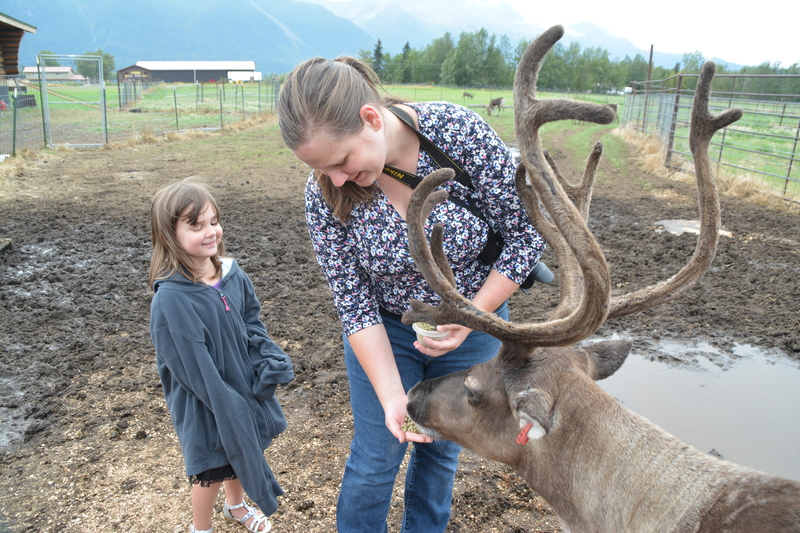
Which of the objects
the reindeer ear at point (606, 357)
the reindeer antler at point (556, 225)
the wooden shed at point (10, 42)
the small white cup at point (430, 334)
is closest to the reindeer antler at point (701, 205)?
the reindeer ear at point (606, 357)

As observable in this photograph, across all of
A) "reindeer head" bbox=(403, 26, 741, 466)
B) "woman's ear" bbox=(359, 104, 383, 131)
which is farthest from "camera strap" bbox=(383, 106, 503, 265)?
"reindeer head" bbox=(403, 26, 741, 466)

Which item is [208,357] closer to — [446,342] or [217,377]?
[217,377]

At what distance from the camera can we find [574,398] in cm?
223

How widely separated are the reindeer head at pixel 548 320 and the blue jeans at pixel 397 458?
137 millimetres

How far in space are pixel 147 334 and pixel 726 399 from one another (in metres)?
5.20

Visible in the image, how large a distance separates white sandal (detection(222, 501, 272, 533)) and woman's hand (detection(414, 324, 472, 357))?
1.63m

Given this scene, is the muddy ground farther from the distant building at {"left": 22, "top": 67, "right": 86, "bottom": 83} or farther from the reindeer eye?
the distant building at {"left": 22, "top": 67, "right": 86, "bottom": 83}

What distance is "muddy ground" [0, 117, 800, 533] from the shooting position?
135 inches

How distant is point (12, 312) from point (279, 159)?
10.4 meters

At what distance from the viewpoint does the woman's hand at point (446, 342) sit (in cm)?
239

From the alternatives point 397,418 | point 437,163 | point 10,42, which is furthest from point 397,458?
point 10,42

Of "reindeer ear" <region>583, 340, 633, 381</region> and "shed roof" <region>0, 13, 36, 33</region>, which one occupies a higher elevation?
"shed roof" <region>0, 13, 36, 33</region>

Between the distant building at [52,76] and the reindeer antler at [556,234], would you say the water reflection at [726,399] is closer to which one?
the reindeer antler at [556,234]

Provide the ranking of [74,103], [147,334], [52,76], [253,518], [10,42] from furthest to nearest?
[52,76], [10,42], [74,103], [147,334], [253,518]
